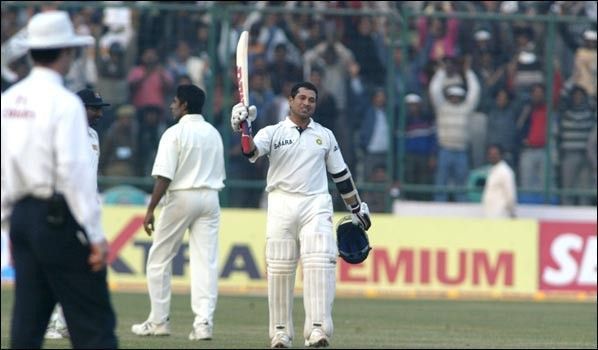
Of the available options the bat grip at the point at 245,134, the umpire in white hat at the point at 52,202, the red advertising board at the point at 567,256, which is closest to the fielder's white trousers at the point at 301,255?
the bat grip at the point at 245,134

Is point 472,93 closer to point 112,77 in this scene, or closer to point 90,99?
point 112,77

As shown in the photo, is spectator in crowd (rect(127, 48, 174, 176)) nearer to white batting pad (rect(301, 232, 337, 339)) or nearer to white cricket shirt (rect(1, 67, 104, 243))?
white batting pad (rect(301, 232, 337, 339))

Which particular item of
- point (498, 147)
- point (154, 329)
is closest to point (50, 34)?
point (154, 329)

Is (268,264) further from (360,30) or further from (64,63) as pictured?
(360,30)

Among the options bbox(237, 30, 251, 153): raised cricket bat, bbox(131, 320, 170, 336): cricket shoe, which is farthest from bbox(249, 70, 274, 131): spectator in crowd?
bbox(237, 30, 251, 153): raised cricket bat

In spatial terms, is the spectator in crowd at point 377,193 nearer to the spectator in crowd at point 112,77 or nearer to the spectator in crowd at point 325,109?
the spectator in crowd at point 325,109

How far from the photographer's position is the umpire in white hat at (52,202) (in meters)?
8.12

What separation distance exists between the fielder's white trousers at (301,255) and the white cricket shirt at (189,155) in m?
1.36

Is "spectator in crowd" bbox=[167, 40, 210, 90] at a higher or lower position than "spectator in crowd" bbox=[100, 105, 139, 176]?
higher

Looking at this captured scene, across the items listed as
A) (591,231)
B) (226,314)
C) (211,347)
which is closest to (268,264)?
(211,347)

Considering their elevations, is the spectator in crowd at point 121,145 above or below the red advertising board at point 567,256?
above

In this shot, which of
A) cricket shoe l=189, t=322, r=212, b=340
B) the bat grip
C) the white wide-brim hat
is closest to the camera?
the white wide-brim hat

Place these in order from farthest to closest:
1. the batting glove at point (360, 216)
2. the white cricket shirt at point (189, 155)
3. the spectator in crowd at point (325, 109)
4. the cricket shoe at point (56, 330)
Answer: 1. the spectator in crowd at point (325, 109)
2. the white cricket shirt at point (189, 155)
3. the cricket shoe at point (56, 330)
4. the batting glove at point (360, 216)

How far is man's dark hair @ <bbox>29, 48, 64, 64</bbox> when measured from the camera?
832 centimetres
